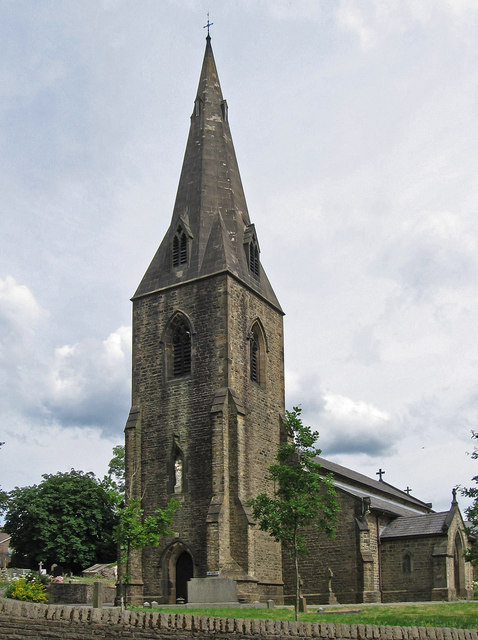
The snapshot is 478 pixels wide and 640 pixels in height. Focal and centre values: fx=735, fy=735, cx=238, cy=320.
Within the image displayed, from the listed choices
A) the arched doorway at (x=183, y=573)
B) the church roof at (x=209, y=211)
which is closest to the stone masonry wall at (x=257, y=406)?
the church roof at (x=209, y=211)

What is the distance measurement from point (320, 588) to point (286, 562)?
2.05 meters

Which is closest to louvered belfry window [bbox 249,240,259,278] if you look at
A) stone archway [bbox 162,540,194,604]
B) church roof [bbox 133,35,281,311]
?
church roof [bbox 133,35,281,311]

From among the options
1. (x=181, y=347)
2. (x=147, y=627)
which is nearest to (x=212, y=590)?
(x=181, y=347)

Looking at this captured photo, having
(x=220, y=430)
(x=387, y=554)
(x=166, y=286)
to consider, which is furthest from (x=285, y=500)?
(x=166, y=286)

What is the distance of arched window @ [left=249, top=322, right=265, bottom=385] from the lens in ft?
119

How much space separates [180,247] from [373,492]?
1987 centimetres

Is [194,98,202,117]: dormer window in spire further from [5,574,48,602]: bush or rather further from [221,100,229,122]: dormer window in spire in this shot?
[5,574,48,602]: bush

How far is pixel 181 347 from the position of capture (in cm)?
3531

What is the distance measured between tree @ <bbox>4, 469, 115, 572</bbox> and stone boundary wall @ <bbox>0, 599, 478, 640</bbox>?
44.3 m

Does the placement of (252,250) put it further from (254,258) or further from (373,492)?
(373,492)

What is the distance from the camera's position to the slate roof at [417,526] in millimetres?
34094

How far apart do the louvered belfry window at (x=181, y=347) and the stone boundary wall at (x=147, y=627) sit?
2251 centimetres

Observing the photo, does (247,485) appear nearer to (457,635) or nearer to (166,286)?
(166,286)

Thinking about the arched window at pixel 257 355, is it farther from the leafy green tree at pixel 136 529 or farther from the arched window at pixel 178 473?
the leafy green tree at pixel 136 529
